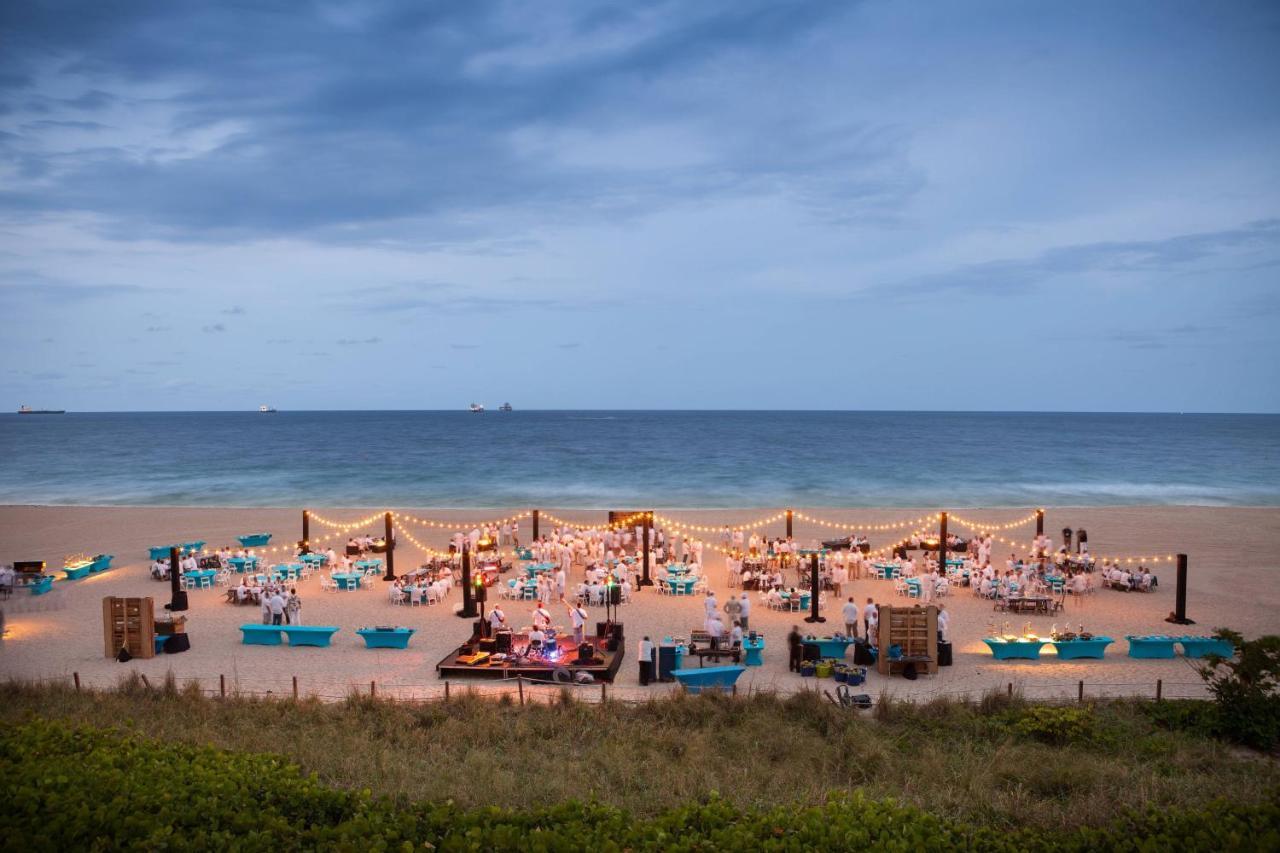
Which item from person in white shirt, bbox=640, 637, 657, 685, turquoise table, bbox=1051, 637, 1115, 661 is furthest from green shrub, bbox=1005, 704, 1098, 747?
person in white shirt, bbox=640, 637, 657, 685

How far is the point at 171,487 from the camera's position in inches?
2170

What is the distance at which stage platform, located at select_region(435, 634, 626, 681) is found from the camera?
1507 cm

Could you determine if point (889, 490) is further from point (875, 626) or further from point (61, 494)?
point (61, 494)

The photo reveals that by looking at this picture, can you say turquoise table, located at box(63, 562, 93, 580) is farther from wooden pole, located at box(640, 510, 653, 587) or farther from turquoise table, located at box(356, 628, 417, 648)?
wooden pole, located at box(640, 510, 653, 587)

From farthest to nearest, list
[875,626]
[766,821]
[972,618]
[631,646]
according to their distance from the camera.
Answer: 1. [972,618]
2. [631,646]
3. [875,626]
4. [766,821]

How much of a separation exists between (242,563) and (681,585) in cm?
1429

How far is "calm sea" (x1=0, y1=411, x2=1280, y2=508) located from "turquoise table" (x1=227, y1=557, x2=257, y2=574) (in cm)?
2153

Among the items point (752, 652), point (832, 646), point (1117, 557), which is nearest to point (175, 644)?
point (752, 652)

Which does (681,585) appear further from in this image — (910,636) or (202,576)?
(202,576)

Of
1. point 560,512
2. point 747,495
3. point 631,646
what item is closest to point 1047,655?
point 631,646

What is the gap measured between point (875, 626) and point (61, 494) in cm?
5576

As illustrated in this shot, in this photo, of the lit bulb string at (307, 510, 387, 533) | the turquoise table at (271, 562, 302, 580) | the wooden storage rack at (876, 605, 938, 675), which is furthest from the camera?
the lit bulb string at (307, 510, 387, 533)

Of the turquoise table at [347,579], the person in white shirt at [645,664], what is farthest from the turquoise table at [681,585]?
the turquoise table at [347,579]

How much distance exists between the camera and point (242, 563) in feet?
81.9
